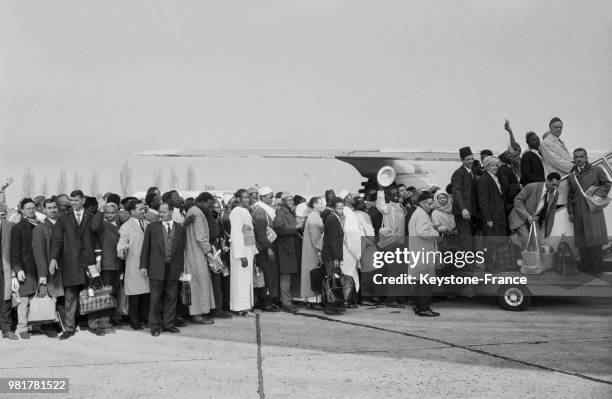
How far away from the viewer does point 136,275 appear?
8.44m

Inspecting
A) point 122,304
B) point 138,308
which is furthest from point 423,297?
point 122,304

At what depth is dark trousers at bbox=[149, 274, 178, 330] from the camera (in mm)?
8062

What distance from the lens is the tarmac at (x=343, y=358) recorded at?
5.22 meters

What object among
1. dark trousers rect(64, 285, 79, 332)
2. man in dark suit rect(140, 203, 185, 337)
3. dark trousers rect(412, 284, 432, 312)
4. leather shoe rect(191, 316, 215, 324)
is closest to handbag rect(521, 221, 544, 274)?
dark trousers rect(412, 284, 432, 312)

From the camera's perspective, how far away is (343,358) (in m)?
6.34

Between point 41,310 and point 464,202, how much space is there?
6.42 m

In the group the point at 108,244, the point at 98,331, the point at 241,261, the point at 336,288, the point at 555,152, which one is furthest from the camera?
the point at 555,152

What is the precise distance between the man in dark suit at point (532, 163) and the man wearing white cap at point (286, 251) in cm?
395

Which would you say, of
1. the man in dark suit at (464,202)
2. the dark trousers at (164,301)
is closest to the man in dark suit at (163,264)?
the dark trousers at (164,301)

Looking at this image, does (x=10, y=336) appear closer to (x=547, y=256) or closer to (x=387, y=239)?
(x=387, y=239)

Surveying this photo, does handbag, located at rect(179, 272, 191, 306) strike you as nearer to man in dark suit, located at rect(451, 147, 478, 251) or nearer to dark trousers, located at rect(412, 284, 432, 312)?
dark trousers, located at rect(412, 284, 432, 312)

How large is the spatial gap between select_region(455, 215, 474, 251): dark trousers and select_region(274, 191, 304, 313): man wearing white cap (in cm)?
273

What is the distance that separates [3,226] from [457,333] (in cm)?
613

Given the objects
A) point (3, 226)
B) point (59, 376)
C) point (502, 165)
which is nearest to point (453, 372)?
point (59, 376)
